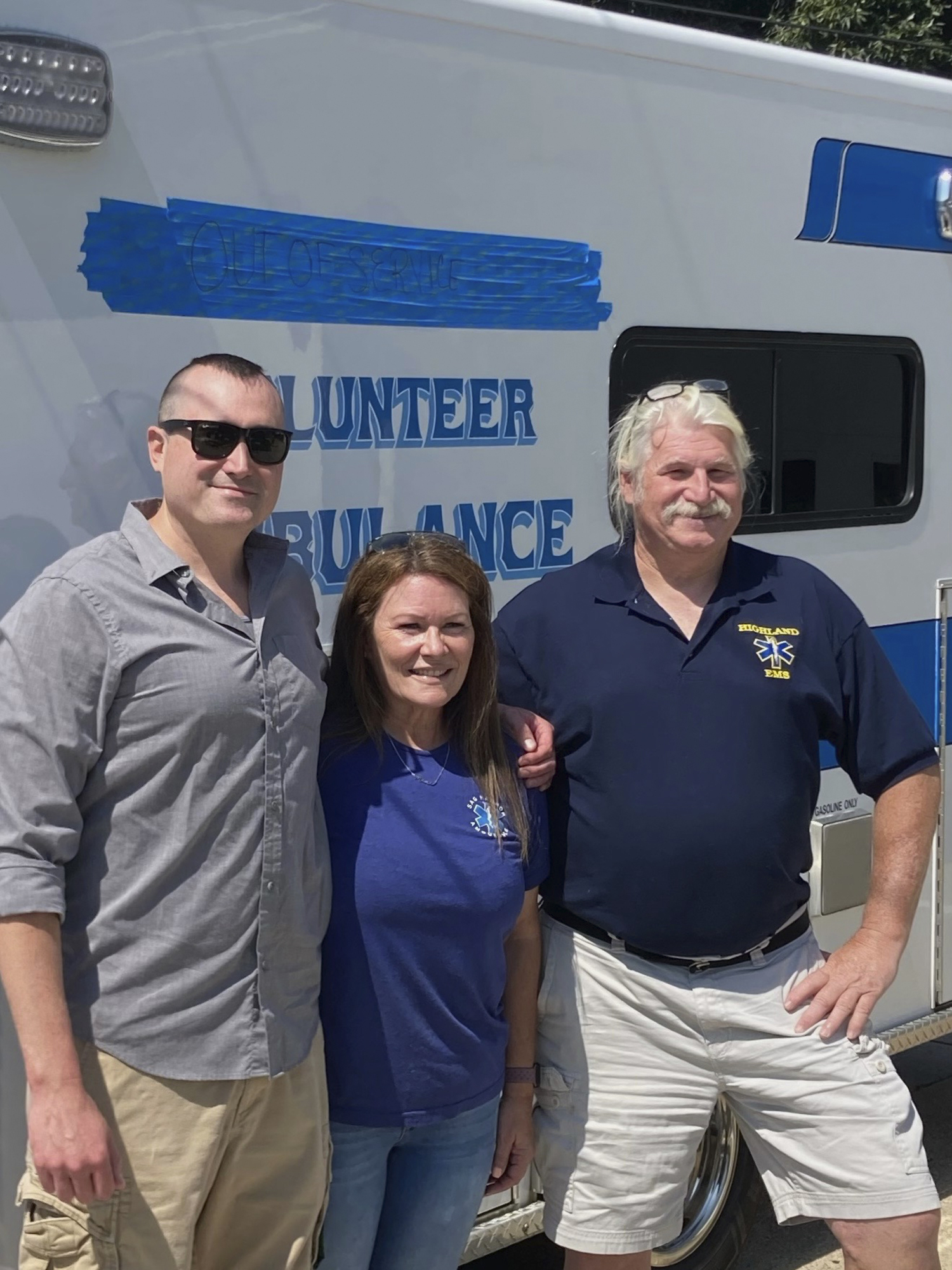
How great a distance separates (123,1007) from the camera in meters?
1.99

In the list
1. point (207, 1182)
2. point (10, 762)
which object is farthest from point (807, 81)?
point (207, 1182)

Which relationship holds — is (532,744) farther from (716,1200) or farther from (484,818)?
(716,1200)

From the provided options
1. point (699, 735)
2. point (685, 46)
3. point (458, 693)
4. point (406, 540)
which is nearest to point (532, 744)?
point (458, 693)

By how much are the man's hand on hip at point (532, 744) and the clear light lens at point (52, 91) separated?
1157mm

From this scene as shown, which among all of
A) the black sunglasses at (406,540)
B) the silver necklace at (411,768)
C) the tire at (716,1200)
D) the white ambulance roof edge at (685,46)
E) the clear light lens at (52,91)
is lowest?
the tire at (716,1200)

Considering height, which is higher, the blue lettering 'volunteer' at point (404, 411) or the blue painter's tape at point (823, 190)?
the blue painter's tape at point (823, 190)

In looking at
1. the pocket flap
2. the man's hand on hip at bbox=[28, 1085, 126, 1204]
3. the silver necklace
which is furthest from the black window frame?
the man's hand on hip at bbox=[28, 1085, 126, 1204]

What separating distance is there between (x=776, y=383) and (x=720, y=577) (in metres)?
1.07

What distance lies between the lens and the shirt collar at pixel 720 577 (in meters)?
2.57

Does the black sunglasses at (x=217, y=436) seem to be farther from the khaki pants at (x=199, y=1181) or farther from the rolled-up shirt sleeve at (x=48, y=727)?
the khaki pants at (x=199, y=1181)

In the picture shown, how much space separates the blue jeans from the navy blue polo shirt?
1.51ft

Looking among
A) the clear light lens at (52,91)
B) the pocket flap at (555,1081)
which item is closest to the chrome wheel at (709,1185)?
the pocket flap at (555,1081)

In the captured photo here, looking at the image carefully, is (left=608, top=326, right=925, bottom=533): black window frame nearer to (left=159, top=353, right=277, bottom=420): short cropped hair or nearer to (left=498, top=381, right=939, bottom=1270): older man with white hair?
(left=498, top=381, right=939, bottom=1270): older man with white hair

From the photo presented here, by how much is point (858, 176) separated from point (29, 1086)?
281 cm
